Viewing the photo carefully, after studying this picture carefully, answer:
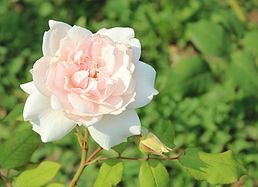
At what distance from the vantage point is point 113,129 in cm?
99

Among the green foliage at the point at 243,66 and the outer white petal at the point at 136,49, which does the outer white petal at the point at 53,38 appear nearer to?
the outer white petal at the point at 136,49

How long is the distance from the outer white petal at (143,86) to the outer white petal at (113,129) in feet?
0.10

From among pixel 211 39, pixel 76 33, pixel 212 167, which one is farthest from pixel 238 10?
pixel 76 33

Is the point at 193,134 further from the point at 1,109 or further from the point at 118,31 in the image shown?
the point at 118,31

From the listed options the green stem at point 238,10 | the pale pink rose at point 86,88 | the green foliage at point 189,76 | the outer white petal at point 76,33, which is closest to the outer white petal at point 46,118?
the pale pink rose at point 86,88

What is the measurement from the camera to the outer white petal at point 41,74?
0.98 meters

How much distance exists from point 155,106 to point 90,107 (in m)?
1.41

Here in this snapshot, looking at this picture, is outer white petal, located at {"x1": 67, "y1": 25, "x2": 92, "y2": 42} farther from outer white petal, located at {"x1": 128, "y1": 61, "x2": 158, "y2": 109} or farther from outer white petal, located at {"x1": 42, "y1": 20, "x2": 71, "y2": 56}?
outer white petal, located at {"x1": 128, "y1": 61, "x2": 158, "y2": 109}

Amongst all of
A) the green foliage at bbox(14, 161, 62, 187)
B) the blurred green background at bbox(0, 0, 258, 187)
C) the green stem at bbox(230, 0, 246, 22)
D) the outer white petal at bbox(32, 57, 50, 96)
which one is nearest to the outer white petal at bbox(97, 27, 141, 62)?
the outer white petal at bbox(32, 57, 50, 96)

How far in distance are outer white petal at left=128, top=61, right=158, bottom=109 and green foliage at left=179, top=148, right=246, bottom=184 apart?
0.23 meters

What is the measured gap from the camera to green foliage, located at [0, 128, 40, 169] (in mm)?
1251

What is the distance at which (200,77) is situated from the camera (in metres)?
2.17

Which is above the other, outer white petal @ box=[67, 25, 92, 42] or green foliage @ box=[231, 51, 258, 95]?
outer white petal @ box=[67, 25, 92, 42]

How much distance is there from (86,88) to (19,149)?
0.36 metres
